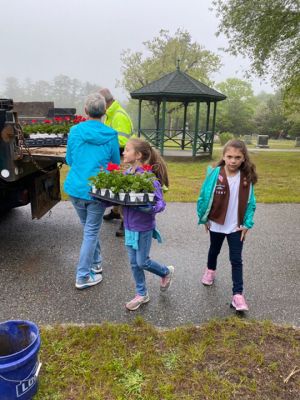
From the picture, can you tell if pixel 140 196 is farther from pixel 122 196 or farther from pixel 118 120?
pixel 118 120

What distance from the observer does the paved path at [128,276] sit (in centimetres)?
306

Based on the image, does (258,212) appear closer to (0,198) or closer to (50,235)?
(50,235)

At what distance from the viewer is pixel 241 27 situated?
46.3ft

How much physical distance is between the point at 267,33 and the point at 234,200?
1282cm

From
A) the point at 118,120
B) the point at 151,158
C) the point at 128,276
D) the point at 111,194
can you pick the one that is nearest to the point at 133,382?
the point at 111,194

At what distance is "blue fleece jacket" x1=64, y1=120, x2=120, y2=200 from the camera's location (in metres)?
3.17

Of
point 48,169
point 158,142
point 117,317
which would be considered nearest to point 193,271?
point 117,317

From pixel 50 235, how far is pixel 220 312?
2758 mm

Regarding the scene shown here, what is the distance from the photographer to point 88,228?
3348 millimetres

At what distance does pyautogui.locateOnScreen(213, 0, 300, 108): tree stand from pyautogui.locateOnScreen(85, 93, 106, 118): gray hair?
12683 mm

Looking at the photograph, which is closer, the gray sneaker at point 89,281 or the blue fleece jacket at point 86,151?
the blue fleece jacket at point 86,151

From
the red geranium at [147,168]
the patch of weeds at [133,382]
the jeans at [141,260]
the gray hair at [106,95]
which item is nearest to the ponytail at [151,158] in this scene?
the red geranium at [147,168]

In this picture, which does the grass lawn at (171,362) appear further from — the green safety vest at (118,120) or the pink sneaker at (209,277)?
the green safety vest at (118,120)

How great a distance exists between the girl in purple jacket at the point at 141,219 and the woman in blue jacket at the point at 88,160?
35 cm
